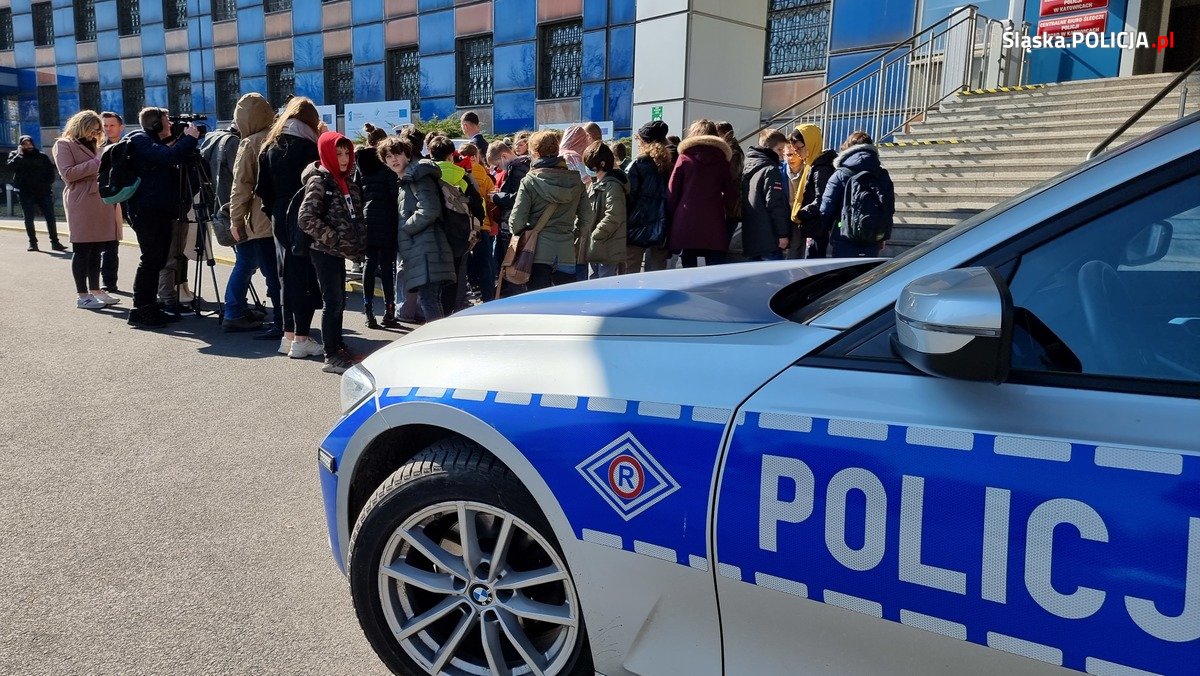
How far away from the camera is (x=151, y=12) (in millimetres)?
26359

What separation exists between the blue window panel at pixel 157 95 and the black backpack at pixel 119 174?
22446mm

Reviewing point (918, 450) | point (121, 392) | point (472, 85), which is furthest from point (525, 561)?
point (472, 85)

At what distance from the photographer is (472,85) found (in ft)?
62.5

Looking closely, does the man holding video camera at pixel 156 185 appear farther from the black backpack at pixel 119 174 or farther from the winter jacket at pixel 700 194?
the winter jacket at pixel 700 194

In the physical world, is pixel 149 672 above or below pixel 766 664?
below

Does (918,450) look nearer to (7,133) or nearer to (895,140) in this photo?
(895,140)

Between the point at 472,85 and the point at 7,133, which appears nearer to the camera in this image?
the point at 472,85

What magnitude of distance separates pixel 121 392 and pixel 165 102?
981 inches

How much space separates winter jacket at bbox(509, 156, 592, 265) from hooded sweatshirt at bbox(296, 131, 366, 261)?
52.0 inches

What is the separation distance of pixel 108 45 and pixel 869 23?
85.6ft

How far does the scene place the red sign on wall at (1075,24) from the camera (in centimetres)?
1191

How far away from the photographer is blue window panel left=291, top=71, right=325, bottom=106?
21.8 meters

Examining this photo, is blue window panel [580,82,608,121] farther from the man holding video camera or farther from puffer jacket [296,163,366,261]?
puffer jacket [296,163,366,261]

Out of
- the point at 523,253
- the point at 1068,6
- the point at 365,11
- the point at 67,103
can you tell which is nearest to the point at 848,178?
the point at 523,253
